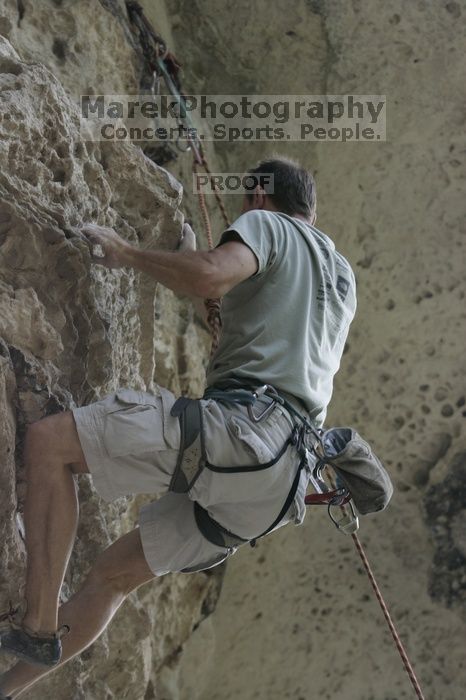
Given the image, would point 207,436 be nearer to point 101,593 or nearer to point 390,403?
point 101,593

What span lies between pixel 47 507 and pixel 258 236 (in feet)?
2.72

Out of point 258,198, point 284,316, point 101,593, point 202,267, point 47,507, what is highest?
point 258,198

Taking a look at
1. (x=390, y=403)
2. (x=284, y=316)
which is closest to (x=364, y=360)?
(x=390, y=403)

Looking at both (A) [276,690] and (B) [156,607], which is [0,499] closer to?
(B) [156,607]

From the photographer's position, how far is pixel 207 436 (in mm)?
2080

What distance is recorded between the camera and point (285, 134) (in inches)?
188

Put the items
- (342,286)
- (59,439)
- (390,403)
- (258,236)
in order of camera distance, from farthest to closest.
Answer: (390,403), (342,286), (258,236), (59,439)

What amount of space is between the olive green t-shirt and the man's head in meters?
0.12

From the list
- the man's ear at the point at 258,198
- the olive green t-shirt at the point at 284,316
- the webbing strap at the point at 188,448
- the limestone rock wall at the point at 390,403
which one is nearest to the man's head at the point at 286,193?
the man's ear at the point at 258,198

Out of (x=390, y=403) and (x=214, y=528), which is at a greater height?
(x=214, y=528)

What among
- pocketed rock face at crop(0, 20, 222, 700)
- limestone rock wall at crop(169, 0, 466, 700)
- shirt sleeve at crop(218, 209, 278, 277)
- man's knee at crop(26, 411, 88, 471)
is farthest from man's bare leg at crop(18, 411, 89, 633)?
Answer: limestone rock wall at crop(169, 0, 466, 700)

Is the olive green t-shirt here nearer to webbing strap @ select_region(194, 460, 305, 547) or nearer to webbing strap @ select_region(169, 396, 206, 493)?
webbing strap @ select_region(169, 396, 206, 493)

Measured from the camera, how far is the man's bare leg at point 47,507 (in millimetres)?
2061

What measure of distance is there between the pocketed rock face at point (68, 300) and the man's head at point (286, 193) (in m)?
0.48
